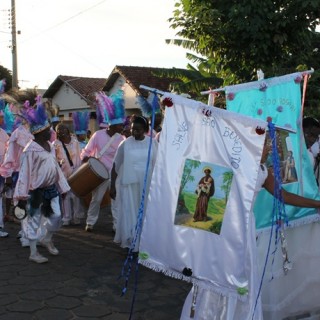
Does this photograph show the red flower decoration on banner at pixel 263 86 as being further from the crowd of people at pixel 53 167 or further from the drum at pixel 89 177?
the drum at pixel 89 177

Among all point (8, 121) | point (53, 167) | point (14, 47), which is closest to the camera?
point (53, 167)

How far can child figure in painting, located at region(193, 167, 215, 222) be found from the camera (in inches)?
123

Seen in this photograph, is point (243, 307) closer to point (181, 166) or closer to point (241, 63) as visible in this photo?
point (181, 166)

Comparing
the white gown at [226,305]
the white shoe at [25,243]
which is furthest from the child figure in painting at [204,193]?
the white shoe at [25,243]

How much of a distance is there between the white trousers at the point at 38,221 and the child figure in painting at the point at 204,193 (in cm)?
316

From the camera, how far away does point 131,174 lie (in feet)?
20.6

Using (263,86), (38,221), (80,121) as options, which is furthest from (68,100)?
(263,86)

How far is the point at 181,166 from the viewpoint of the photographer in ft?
10.6

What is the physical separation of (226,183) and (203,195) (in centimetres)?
17

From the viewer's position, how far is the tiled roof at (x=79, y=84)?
3772 centimetres

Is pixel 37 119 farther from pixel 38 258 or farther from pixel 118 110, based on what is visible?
pixel 118 110

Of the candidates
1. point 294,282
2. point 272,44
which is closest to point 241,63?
point 272,44

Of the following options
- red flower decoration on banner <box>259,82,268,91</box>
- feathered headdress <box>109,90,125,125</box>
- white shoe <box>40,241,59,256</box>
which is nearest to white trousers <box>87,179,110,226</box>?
feathered headdress <box>109,90,125,125</box>

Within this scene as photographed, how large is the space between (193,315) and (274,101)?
190 cm
